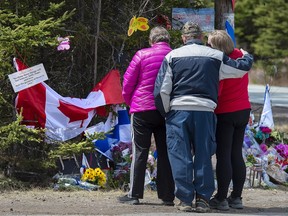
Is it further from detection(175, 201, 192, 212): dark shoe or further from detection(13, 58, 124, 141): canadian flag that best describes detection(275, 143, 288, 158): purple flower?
detection(175, 201, 192, 212): dark shoe

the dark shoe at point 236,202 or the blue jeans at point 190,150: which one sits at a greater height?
the blue jeans at point 190,150

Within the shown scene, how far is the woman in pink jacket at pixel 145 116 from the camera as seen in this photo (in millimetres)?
8812

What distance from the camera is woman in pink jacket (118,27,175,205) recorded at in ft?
28.9

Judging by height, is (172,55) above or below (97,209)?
above

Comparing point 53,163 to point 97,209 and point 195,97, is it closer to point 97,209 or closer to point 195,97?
point 97,209

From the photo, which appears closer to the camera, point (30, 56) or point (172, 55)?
point (172, 55)

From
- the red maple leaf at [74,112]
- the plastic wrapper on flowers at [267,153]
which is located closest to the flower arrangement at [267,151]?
the plastic wrapper on flowers at [267,153]

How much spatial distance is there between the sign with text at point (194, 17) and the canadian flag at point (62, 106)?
49.9 inches

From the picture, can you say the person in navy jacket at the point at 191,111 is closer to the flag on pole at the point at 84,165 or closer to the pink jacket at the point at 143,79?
the pink jacket at the point at 143,79

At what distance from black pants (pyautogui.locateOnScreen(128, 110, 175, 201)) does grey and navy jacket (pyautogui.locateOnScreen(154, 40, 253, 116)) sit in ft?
1.01

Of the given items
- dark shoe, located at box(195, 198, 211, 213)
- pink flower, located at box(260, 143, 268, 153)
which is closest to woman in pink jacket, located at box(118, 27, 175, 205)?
dark shoe, located at box(195, 198, 211, 213)

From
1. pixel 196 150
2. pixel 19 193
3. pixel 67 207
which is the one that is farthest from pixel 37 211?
pixel 196 150

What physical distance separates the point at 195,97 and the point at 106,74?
246 centimetres

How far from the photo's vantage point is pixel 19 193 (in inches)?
382
